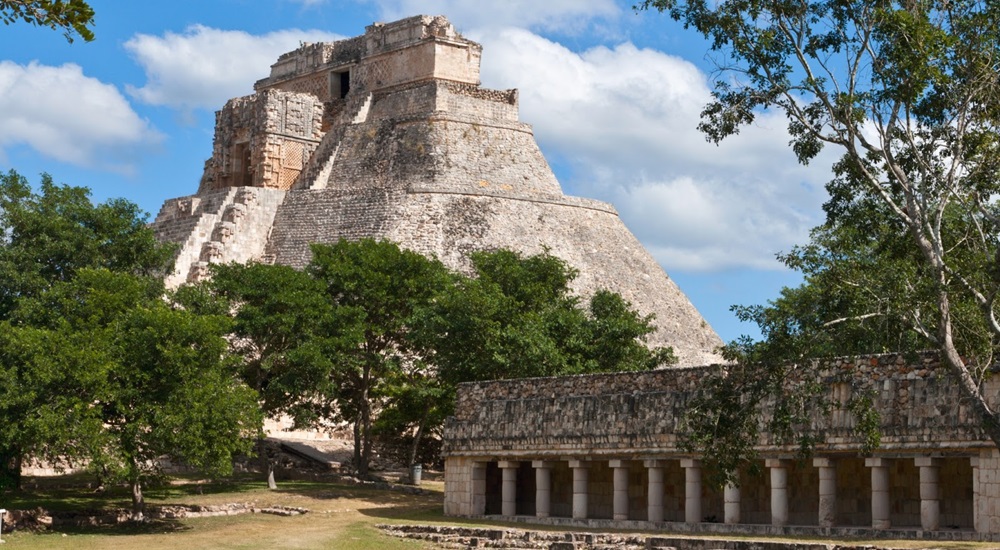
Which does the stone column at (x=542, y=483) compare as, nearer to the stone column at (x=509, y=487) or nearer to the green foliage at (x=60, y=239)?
the stone column at (x=509, y=487)

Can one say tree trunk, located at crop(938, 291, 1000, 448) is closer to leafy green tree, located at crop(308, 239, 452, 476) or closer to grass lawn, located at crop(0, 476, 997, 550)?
grass lawn, located at crop(0, 476, 997, 550)

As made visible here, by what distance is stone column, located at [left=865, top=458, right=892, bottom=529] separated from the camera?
84.7 ft

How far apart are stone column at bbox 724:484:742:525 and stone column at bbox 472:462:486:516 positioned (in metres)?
6.73

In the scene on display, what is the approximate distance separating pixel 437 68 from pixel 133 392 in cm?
3459

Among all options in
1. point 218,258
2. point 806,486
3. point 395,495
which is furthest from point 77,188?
point 806,486

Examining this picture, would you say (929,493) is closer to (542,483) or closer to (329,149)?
(542,483)

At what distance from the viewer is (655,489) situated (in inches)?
1181

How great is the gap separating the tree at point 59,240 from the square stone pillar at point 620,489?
16.3 metres

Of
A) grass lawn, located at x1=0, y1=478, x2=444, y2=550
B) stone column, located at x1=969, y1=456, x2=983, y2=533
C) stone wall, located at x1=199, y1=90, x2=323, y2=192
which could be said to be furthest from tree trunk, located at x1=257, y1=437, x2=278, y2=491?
stone wall, located at x1=199, y1=90, x2=323, y2=192

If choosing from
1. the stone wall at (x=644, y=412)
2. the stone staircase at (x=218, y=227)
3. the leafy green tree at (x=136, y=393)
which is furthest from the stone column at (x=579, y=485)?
the stone staircase at (x=218, y=227)

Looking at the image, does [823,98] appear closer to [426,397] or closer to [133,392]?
[133,392]

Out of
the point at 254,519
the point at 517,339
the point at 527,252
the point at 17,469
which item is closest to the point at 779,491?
the point at 254,519

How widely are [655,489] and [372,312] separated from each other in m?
15.3

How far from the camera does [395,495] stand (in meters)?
37.8
